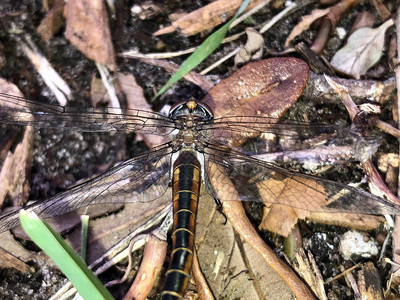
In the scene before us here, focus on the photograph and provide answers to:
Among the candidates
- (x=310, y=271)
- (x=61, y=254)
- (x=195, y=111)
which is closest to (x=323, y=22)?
(x=195, y=111)

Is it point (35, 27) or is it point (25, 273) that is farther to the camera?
point (35, 27)

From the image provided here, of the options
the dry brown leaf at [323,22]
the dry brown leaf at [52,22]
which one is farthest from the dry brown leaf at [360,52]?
the dry brown leaf at [52,22]

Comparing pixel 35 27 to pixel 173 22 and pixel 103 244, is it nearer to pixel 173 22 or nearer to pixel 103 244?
pixel 173 22

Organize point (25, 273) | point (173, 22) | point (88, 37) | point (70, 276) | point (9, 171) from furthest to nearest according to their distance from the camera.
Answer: point (173, 22), point (88, 37), point (9, 171), point (25, 273), point (70, 276)

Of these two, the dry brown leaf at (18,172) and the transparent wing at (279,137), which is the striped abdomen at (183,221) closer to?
the transparent wing at (279,137)

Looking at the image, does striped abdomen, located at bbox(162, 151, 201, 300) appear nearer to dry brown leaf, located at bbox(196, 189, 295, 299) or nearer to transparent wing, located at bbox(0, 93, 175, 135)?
dry brown leaf, located at bbox(196, 189, 295, 299)

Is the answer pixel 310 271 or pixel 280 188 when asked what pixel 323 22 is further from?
pixel 310 271

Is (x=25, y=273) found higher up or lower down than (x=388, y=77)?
lower down

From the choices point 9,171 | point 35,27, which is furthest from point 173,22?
point 9,171
